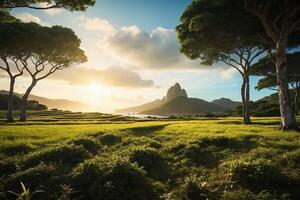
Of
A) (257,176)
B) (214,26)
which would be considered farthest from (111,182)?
(214,26)

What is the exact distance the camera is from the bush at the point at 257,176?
9.22 meters

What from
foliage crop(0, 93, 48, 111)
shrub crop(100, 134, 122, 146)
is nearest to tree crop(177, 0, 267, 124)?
shrub crop(100, 134, 122, 146)

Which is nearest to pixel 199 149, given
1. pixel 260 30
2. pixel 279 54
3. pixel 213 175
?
pixel 213 175

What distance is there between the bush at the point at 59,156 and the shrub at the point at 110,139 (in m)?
5.15

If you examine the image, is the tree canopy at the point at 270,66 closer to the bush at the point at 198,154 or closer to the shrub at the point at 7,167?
the bush at the point at 198,154

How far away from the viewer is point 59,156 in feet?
Answer: 44.1

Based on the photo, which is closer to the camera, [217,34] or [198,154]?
[198,154]

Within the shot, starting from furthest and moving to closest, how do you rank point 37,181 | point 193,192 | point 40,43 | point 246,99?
1. point 40,43
2. point 246,99
3. point 37,181
4. point 193,192

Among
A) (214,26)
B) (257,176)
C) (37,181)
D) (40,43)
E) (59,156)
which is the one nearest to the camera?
(257,176)

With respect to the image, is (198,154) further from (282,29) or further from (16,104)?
(16,104)

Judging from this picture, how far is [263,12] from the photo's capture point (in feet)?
76.1

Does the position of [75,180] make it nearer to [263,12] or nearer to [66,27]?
[263,12]

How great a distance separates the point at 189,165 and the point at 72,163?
→ 5.52 m

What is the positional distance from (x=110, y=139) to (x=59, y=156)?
735 cm
